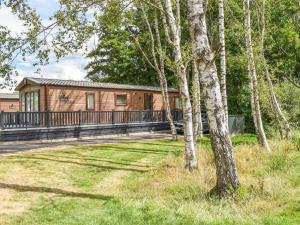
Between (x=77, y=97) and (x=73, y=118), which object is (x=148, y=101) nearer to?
(x=77, y=97)

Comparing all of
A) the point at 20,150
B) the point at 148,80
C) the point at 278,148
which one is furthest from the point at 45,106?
the point at 148,80

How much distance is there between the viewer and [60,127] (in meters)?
19.3

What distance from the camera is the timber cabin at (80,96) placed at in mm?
21859

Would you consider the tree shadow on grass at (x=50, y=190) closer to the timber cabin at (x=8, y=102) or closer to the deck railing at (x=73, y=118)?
the deck railing at (x=73, y=118)

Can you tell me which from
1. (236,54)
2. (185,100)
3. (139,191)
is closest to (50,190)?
(139,191)

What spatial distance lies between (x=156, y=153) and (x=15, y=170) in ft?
18.9

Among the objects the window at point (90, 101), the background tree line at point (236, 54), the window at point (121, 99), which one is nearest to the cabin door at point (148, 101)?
the window at point (121, 99)

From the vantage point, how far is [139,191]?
7945 mm

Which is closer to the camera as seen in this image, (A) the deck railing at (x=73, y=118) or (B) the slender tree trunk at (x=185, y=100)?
(B) the slender tree trunk at (x=185, y=100)

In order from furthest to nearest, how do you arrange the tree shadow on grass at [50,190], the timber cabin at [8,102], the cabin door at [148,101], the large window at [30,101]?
the timber cabin at [8,102] → the cabin door at [148,101] → the large window at [30,101] → the tree shadow on grass at [50,190]

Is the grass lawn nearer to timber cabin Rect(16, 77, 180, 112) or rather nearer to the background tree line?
the background tree line

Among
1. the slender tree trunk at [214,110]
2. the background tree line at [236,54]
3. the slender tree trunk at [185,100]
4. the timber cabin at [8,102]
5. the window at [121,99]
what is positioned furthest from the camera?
the timber cabin at [8,102]

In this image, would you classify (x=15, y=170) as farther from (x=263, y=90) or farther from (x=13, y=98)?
(x=13, y=98)

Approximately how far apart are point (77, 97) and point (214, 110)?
17.3 meters
